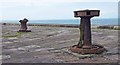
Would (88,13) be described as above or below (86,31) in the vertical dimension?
above

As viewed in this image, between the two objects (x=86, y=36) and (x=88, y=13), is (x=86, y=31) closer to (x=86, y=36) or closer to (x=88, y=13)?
(x=86, y=36)

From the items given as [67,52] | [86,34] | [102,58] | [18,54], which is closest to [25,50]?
[18,54]

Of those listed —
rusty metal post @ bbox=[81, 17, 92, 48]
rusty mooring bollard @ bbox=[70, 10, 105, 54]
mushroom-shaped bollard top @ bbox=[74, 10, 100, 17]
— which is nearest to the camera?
rusty mooring bollard @ bbox=[70, 10, 105, 54]

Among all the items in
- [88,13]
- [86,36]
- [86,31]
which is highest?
[88,13]

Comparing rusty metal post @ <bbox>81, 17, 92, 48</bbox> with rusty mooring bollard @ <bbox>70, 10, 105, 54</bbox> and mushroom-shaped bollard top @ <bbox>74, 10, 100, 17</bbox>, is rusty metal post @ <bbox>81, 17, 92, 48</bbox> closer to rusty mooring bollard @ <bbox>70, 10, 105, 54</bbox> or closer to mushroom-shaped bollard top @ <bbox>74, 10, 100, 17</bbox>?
rusty mooring bollard @ <bbox>70, 10, 105, 54</bbox>

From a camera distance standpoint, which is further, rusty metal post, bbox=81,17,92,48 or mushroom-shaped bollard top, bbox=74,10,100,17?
rusty metal post, bbox=81,17,92,48

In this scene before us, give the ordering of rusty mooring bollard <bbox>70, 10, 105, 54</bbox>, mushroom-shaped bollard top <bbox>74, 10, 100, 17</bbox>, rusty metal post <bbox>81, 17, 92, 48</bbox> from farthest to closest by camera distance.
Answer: rusty metal post <bbox>81, 17, 92, 48</bbox>, mushroom-shaped bollard top <bbox>74, 10, 100, 17</bbox>, rusty mooring bollard <bbox>70, 10, 105, 54</bbox>

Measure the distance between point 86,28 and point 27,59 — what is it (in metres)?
1.69

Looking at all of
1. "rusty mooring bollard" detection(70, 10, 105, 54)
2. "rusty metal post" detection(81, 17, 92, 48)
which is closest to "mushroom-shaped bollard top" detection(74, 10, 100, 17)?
"rusty mooring bollard" detection(70, 10, 105, 54)

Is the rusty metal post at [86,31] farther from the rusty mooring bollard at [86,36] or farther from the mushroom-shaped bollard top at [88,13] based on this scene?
the mushroom-shaped bollard top at [88,13]

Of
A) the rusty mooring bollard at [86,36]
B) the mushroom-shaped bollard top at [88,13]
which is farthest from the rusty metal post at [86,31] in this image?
the mushroom-shaped bollard top at [88,13]

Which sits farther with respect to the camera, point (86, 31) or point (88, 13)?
point (86, 31)

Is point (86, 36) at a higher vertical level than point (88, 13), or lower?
lower

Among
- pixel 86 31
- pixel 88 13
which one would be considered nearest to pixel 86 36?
pixel 86 31
